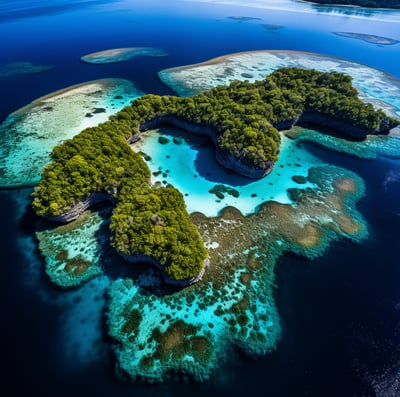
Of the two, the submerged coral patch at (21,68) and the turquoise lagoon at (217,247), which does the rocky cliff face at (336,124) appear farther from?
the submerged coral patch at (21,68)

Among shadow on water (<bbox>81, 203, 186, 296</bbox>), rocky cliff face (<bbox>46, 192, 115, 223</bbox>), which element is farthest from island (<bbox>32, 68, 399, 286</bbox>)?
shadow on water (<bbox>81, 203, 186, 296</bbox>)

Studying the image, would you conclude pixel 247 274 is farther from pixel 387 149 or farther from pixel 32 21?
pixel 32 21

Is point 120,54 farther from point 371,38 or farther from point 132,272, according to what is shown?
point 371,38

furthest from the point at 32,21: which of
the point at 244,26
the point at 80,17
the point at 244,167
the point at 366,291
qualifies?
the point at 366,291

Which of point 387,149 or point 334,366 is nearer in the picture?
point 334,366

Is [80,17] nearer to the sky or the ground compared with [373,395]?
nearer to the sky

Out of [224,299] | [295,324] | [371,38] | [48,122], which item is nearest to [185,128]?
[48,122]

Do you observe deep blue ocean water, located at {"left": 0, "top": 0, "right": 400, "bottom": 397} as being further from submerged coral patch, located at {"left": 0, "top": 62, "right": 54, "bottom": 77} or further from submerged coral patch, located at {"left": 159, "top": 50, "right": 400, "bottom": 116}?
submerged coral patch, located at {"left": 159, "top": 50, "right": 400, "bottom": 116}
